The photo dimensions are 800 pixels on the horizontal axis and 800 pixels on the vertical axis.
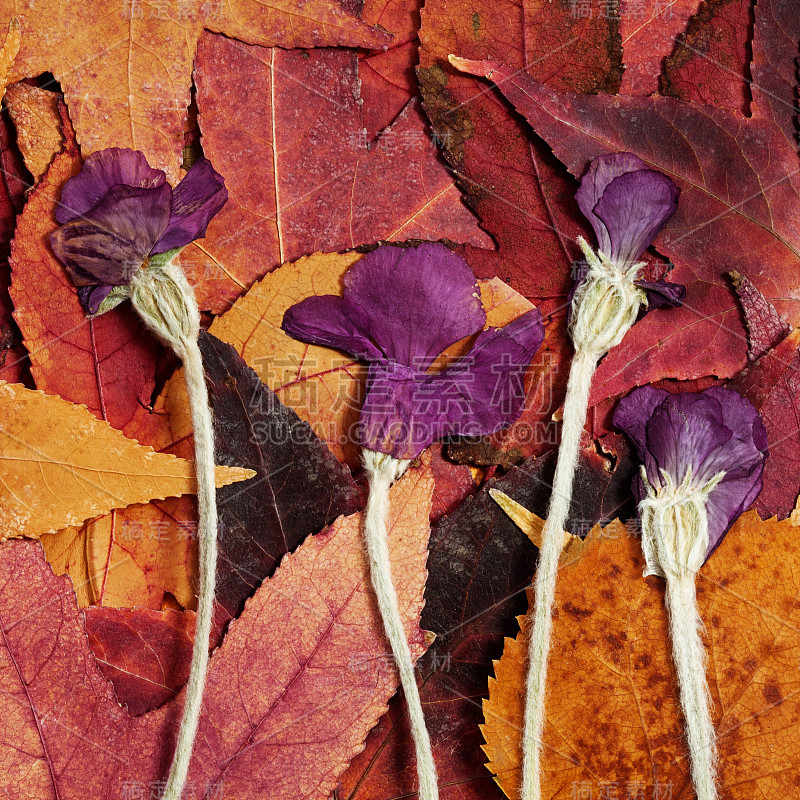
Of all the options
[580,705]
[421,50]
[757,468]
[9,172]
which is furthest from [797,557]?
[9,172]

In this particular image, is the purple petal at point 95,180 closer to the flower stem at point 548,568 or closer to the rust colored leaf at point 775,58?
the flower stem at point 548,568

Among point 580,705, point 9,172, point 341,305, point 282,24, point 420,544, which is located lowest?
point 580,705

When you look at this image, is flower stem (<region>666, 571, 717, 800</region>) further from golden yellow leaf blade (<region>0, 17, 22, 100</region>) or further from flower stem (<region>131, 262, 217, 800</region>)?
golden yellow leaf blade (<region>0, 17, 22, 100</region>)

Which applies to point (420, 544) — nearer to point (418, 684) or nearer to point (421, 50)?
point (418, 684)

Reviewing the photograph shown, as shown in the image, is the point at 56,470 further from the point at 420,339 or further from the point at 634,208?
the point at 634,208

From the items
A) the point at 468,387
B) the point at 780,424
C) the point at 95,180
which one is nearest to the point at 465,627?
the point at 468,387

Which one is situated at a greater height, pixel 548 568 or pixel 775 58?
pixel 775 58

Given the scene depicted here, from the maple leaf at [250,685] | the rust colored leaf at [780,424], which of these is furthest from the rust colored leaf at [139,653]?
the rust colored leaf at [780,424]
